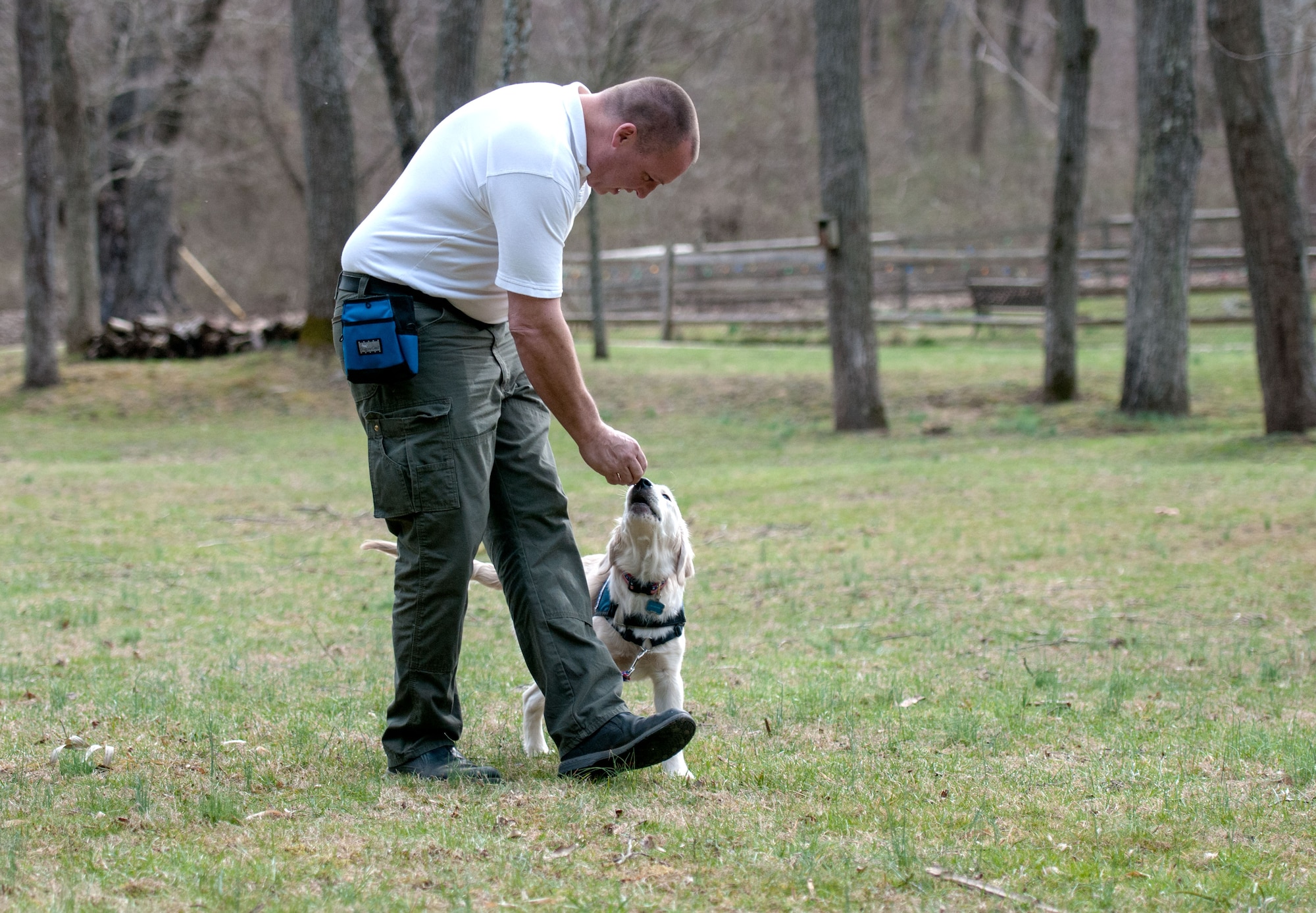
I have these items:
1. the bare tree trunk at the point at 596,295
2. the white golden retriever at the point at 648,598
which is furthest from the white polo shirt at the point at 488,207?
the bare tree trunk at the point at 596,295

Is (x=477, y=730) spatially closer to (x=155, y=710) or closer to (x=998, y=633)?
(x=155, y=710)

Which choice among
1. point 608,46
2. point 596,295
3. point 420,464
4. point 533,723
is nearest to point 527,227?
point 420,464

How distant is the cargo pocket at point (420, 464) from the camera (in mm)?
3836

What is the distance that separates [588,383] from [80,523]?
32.6 feet

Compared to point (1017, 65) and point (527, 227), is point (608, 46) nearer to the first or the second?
point (527, 227)

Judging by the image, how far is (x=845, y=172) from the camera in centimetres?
1530

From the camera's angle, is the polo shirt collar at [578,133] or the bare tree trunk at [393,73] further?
the bare tree trunk at [393,73]

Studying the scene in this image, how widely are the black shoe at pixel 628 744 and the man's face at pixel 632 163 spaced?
166 cm

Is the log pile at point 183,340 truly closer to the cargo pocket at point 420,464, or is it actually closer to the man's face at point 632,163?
the cargo pocket at point 420,464

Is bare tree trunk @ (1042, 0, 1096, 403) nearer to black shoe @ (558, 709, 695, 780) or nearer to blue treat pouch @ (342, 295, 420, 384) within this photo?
black shoe @ (558, 709, 695, 780)

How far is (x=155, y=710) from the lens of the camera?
16.2ft

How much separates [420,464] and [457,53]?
14.1 metres

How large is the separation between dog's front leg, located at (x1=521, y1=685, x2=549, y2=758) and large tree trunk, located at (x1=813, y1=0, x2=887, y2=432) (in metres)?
11.5

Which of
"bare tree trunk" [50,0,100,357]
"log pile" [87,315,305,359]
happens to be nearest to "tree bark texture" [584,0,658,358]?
"log pile" [87,315,305,359]
